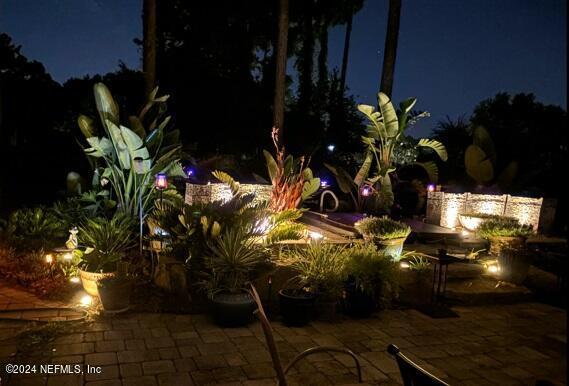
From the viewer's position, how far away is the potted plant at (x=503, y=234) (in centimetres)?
898

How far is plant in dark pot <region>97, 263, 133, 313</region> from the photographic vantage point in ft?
19.2

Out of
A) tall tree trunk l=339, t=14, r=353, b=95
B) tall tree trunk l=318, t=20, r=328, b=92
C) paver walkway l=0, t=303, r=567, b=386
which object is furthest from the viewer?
tall tree trunk l=339, t=14, r=353, b=95

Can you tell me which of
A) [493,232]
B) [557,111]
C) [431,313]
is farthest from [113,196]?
[557,111]

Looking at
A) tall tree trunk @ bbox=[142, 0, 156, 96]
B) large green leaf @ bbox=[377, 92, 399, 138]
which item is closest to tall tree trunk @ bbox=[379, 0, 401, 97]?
large green leaf @ bbox=[377, 92, 399, 138]

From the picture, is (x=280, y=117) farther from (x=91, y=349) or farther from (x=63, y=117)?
(x=91, y=349)

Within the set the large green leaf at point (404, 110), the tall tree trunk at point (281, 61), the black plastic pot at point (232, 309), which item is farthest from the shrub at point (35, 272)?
the large green leaf at point (404, 110)

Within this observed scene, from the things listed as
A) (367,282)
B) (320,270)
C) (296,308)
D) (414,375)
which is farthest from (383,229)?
(414,375)

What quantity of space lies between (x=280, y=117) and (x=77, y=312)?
29.6 ft

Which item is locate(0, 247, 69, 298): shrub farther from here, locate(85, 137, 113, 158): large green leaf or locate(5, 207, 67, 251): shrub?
locate(85, 137, 113, 158): large green leaf

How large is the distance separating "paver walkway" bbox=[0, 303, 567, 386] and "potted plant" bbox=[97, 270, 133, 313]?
0.16 meters

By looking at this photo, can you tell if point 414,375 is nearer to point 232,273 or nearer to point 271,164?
point 232,273

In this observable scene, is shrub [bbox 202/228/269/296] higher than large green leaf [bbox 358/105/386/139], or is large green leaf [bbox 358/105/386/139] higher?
large green leaf [bbox 358/105/386/139]

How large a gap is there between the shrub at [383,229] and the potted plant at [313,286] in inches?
46.1

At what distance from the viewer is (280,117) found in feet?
45.5
